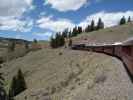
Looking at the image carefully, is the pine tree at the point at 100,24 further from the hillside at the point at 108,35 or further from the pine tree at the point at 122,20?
the hillside at the point at 108,35

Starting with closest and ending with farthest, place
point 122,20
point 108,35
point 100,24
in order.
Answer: point 108,35, point 122,20, point 100,24

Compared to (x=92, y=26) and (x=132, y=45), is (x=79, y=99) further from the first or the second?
(x=92, y=26)

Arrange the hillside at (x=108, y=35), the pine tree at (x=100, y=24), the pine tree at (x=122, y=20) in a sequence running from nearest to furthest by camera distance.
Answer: the hillside at (x=108, y=35) → the pine tree at (x=122, y=20) → the pine tree at (x=100, y=24)

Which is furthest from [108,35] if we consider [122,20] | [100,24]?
[100,24]

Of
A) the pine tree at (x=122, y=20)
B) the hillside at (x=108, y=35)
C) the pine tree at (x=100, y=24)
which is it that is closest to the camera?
the hillside at (x=108, y=35)

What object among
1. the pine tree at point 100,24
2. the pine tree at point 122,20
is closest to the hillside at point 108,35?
the pine tree at point 122,20

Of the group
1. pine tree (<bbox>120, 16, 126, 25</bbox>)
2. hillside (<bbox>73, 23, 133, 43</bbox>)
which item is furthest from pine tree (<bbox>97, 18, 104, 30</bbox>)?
hillside (<bbox>73, 23, 133, 43</bbox>)

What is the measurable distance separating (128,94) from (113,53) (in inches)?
618

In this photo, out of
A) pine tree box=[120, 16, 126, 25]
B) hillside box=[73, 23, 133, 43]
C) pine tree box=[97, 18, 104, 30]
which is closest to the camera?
hillside box=[73, 23, 133, 43]

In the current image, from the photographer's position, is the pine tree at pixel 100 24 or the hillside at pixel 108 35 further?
the pine tree at pixel 100 24

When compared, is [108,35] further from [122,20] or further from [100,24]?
[100,24]

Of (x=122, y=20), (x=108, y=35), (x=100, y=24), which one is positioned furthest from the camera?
(x=100, y=24)

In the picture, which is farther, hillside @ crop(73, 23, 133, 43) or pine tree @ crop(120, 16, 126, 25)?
pine tree @ crop(120, 16, 126, 25)

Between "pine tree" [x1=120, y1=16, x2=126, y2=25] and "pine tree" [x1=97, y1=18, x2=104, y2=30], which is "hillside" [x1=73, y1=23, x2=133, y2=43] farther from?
"pine tree" [x1=97, y1=18, x2=104, y2=30]
